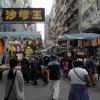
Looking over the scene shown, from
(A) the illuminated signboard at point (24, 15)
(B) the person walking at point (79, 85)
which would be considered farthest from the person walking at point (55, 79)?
(A) the illuminated signboard at point (24, 15)

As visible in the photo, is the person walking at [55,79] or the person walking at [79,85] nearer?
the person walking at [79,85]

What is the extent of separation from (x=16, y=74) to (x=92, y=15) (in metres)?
40.7

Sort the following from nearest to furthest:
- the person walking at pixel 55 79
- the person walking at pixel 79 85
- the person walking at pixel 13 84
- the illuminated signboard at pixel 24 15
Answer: the person walking at pixel 13 84, the person walking at pixel 79 85, the person walking at pixel 55 79, the illuminated signboard at pixel 24 15

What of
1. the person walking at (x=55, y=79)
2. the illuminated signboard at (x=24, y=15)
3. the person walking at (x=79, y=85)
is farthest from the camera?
the illuminated signboard at (x=24, y=15)

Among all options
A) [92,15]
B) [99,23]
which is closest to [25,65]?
[99,23]

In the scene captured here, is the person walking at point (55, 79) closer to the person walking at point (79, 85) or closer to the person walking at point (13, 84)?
the person walking at point (79, 85)

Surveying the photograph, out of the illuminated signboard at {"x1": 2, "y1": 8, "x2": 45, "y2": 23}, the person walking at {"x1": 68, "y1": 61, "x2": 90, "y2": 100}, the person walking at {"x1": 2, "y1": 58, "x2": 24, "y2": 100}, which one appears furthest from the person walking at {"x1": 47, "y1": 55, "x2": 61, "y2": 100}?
the illuminated signboard at {"x1": 2, "y1": 8, "x2": 45, "y2": 23}

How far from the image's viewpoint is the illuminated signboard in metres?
34.4

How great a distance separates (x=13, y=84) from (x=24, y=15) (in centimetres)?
2473

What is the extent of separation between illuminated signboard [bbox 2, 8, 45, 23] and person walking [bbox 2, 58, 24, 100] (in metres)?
24.4

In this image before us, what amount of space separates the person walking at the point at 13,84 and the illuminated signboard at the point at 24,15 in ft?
80.1

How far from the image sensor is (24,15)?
34406 mm

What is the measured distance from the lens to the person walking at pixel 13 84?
990 centimetres

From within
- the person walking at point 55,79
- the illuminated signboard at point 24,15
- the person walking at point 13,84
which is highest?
the illuminated signboard at point 24,15
